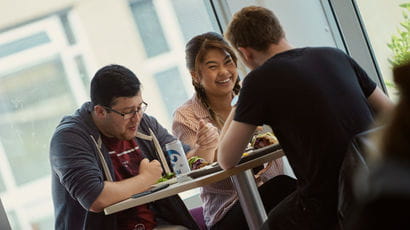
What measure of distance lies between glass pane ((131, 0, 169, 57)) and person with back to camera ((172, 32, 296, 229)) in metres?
1.98

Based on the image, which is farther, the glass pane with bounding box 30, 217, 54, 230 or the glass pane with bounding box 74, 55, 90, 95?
the glass pane with bounding box 74, 55, 90, 95

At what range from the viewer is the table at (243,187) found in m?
2.58

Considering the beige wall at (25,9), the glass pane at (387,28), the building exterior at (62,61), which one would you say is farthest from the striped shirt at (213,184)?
the beige wall at (25,9)

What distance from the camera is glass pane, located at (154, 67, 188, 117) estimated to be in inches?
218

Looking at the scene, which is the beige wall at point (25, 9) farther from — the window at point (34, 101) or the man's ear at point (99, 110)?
the man's ear at point (99, 110)

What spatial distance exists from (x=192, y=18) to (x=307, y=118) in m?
3.31

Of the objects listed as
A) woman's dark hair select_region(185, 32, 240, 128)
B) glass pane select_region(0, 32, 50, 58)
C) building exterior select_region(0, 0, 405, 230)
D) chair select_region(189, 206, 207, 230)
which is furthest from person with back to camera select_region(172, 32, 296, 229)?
glass pane select_region(0, 32, 50, 58)

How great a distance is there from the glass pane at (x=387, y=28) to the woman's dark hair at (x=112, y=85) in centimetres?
146

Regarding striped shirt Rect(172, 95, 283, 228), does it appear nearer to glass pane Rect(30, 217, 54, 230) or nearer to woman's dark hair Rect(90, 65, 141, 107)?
woman's dark hair Rect(90, 65, 141, 107)

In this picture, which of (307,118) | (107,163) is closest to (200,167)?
(107,163)

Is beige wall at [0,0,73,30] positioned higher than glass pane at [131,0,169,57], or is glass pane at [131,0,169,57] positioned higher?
beige wall at [0,0,73,30]

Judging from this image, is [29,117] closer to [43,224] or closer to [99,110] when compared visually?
[43,224]

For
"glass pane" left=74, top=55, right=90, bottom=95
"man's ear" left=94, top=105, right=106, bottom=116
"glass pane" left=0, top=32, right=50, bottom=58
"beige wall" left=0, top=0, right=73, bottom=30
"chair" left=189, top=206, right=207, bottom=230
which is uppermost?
"beige wall" left=0, top=0, right=73, bottom=30

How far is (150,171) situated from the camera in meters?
3.09
